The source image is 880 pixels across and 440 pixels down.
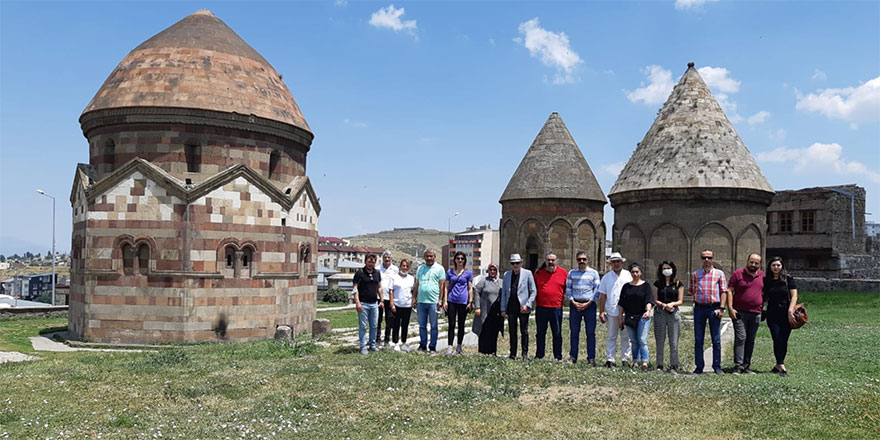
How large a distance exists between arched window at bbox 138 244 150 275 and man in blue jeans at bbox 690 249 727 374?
1291cm

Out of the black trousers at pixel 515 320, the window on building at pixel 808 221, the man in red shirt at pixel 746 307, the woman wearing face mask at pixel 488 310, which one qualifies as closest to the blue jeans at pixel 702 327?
the man in red shirt at pixel 746 307

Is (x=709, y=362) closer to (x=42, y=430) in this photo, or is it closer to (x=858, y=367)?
(x=858, y=367)

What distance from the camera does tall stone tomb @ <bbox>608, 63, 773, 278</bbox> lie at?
25672 mm

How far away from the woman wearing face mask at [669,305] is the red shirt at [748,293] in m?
0.89

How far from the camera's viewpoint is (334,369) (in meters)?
10.8

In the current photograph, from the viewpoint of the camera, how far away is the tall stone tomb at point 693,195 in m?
25.7

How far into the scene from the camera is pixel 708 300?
10438mm

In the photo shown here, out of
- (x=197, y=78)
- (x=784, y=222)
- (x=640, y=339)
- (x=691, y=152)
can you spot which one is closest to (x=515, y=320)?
(x=640, y=339)

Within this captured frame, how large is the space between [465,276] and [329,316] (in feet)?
47.9

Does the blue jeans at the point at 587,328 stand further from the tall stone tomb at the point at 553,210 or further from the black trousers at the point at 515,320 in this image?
the tall stone tomb at the point at 553,210

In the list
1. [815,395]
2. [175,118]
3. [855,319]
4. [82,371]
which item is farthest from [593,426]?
[855,319]

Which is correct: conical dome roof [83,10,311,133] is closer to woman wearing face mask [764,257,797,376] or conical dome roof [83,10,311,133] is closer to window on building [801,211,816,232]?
woman wearing face mask [764,257,797,376]

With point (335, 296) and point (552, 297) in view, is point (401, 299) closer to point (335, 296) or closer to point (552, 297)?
point (552, 297)

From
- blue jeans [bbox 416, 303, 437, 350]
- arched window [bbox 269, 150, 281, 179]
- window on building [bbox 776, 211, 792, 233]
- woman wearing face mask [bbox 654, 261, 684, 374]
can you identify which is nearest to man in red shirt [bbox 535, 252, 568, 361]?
woman wearing face mask [bbox 654, 261, 684, 374]
